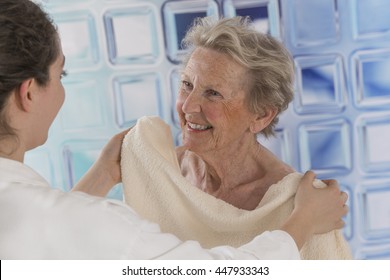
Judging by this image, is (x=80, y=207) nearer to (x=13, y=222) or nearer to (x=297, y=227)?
(x=13, y=222)

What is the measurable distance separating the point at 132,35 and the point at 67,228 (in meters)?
1.28

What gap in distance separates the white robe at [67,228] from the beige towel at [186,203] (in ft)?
1.65

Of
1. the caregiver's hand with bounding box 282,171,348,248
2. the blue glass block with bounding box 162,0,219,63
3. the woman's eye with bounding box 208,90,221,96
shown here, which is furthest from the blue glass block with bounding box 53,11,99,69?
the caregiver's hand with bounding box 282,171,348,248

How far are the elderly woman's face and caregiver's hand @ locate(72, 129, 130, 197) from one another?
193mm

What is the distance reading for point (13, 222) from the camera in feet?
3.28

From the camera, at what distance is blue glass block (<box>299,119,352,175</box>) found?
2.11 metres

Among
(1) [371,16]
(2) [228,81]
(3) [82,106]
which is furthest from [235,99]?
(3) [82,106]

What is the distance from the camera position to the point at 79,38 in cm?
220

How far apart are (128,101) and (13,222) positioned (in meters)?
1.25

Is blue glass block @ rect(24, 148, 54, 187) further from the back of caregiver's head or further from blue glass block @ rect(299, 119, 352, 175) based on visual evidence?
the back of caregiver's head

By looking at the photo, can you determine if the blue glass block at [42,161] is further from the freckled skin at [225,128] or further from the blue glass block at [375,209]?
the blue glass block at [375,209]

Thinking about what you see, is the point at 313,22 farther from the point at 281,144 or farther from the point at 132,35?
the point at 132,35

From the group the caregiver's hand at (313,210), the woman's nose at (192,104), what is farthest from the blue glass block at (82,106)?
the caregiver's hand at (313,210)
